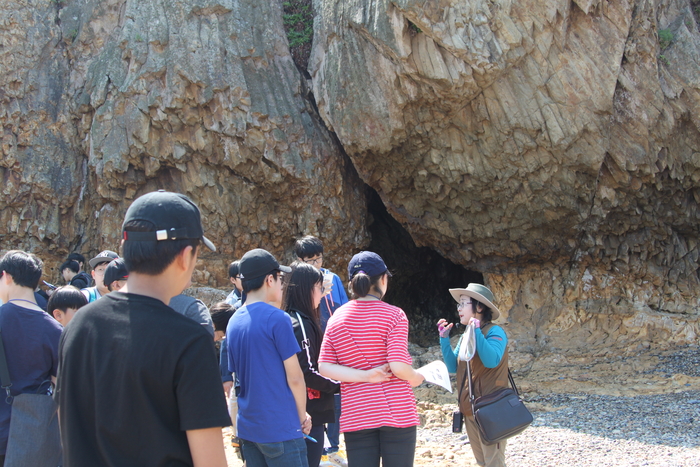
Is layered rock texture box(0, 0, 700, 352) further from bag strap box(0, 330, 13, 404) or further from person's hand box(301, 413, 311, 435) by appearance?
bag strap box(0, 330, 13, 404)

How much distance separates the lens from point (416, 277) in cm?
1381

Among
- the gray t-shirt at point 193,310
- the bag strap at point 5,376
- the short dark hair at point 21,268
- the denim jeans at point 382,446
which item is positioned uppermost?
the short dark hair at point 21,268

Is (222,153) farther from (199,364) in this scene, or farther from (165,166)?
(199,364)

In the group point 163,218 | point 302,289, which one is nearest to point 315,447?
point 302,289

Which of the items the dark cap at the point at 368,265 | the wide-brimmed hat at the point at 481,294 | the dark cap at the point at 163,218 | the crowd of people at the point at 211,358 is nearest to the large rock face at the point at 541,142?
the crowd of people at the point at 211,358

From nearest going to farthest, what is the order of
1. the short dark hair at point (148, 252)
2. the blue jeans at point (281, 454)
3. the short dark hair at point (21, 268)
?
1. the short dark hair at point (148, 252)
2. the blue jeans at point (281, 454)
3. the short dark hair at point (21, 268)

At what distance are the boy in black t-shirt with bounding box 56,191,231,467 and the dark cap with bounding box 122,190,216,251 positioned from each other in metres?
0.20

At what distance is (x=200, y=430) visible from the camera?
157 centimetres

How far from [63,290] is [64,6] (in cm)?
965

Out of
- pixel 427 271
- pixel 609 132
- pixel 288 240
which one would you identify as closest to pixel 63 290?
pixel 288 240

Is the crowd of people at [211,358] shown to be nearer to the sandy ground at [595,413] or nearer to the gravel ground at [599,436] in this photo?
the gravel ground at [599,436]

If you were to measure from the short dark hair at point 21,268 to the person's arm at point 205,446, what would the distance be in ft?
8.45

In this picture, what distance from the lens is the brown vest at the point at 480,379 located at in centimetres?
390

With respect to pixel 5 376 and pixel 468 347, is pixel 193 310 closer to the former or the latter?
pixel 5 376
